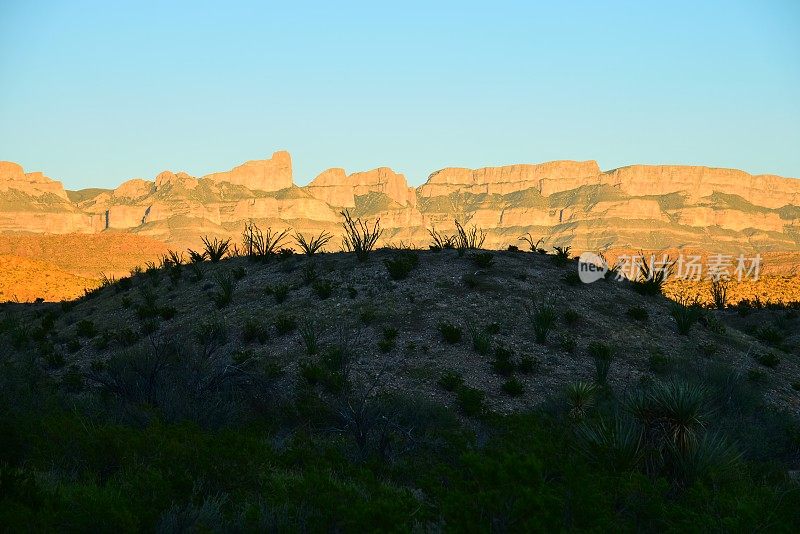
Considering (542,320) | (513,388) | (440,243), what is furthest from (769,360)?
(440,243)

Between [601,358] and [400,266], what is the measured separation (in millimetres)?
7068

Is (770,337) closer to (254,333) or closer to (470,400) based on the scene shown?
(470,400)

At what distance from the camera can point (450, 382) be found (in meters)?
15.8

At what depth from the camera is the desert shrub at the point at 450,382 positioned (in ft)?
51.7

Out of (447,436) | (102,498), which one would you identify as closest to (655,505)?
(447,436)

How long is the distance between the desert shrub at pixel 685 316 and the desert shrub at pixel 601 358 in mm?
3186

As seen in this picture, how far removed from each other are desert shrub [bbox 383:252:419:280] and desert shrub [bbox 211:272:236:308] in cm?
493

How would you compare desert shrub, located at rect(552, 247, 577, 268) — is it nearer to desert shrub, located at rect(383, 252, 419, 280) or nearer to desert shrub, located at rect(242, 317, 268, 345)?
desert shrub, located at rect(383, 252, 419, 280)

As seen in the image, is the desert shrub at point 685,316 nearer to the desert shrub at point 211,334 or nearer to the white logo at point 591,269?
the white logo at point 591,269

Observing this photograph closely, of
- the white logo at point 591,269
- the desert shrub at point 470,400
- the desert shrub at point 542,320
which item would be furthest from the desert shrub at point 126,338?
the white logo at point 591,269

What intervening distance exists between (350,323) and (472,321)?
10.7 feet

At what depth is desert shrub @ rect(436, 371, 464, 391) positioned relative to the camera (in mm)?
15766

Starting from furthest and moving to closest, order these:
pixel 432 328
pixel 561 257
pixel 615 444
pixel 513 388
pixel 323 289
Result: pixel 561 257
pixel 323 289
pixel 432 328
pixel 513 388
pixel 615 444

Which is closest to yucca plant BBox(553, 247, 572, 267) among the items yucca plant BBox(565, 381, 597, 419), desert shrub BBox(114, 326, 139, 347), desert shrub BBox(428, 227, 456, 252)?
desert shrub BBox(428, 227, 456, 252)
